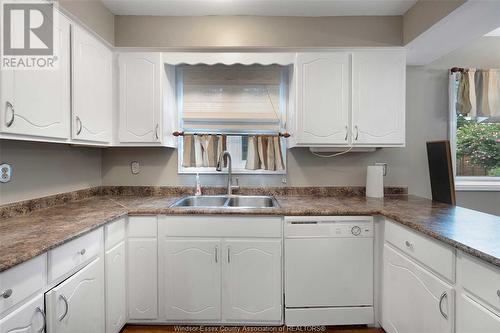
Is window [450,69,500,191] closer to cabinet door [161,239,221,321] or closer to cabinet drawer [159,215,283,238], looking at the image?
cabinet drawer [159,215,283,238]

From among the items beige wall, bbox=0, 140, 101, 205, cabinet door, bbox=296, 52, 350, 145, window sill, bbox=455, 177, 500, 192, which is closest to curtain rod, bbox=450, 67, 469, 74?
window sill, bbox=455, 177, 500, 192

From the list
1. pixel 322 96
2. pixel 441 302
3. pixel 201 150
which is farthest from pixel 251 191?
pixel 441 302

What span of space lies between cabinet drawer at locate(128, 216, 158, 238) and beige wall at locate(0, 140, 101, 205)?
65cm

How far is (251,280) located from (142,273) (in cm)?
77

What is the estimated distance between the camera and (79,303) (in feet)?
4.17

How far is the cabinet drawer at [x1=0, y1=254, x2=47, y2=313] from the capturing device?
869mm

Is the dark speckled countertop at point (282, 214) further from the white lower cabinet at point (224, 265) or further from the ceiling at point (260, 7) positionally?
the ceiling at point (260, 7)

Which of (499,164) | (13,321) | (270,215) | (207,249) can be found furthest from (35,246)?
(499,164)

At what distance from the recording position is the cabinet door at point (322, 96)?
6.88 feet

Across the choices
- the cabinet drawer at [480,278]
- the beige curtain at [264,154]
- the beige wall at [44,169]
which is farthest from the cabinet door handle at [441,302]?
the beige wall at [44,169]

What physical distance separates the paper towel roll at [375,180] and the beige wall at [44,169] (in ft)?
8.30

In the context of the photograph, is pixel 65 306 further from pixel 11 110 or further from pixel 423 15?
pixel 423 15

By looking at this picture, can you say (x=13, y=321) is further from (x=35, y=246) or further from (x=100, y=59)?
(x=100, y=59)

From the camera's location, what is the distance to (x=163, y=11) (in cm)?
208
